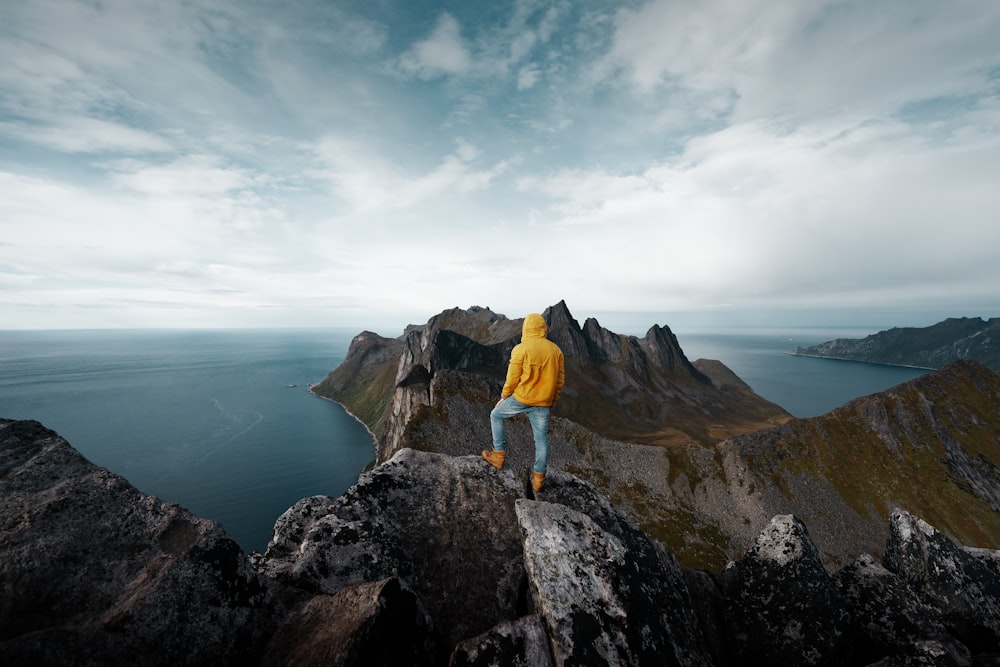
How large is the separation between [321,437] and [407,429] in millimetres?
126510

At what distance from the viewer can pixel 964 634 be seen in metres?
11.8

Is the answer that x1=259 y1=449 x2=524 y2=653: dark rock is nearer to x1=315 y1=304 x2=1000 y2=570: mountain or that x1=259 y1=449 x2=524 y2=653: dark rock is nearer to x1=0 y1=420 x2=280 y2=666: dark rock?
x1=0 y1=420 x2=280 y2=666: dark rock

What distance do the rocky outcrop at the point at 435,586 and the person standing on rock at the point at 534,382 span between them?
2.59 meters

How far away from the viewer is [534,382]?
12.9m

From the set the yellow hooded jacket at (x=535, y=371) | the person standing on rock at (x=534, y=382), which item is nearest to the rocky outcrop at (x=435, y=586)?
the person standing on rock at (x=534, y=382)

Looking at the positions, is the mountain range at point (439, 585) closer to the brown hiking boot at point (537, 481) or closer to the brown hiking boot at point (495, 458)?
the brown hiking boot at point (537, 481)

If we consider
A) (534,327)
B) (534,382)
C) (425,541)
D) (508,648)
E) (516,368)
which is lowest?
(425,541)

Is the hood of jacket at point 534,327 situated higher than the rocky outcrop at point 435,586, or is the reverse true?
the hood of jacket at point 534,327

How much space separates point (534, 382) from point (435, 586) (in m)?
6.51

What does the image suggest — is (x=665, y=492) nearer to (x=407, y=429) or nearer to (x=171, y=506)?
(x=407, y=429)

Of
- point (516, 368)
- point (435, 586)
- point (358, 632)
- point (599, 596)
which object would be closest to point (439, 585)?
point (435, 586)

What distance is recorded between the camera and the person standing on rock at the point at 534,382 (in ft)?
42.1

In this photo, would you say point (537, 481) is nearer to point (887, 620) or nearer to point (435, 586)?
point (435, 586)

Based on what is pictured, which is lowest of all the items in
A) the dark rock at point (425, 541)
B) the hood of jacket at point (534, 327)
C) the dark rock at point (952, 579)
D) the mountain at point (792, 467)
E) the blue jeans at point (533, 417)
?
the mountain at point (792, 467)
